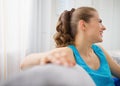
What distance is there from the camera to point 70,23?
151 cm

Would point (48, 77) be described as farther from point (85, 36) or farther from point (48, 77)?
point (85, 36)

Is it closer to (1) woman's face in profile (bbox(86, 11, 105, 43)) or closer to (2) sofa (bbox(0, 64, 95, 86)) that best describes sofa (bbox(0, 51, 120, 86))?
(2) sofa (bbox(0, 64, 95, 86))

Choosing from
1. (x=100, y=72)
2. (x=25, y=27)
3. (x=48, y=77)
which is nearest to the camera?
(x=48, y=77)

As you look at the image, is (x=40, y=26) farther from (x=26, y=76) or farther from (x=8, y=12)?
(x=26, y=76)

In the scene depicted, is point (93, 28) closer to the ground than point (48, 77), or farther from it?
farther from it

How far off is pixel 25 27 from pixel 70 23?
928mm

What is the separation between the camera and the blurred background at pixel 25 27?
216cm

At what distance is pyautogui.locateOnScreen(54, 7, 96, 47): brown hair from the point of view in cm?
147

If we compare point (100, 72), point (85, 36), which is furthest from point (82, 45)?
point (100, 72)

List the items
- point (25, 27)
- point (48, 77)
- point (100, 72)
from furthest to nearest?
point (25, 27), point (100, 72), point (48, 77)

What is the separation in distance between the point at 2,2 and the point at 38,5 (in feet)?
1.62

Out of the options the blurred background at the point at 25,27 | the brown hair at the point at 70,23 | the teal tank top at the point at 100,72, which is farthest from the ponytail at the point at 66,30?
the blurred background at the point at 25,27

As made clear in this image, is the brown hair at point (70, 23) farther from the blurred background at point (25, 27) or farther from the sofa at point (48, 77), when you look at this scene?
the sofa at point (48, 77)

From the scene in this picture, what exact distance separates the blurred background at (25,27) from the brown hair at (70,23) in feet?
Result: 2.18
